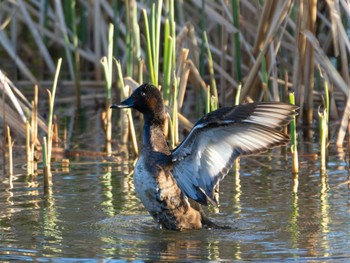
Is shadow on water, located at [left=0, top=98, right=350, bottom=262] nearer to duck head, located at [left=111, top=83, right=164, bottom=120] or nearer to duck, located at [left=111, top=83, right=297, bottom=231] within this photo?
duck, located at [left=111, top=83, right=297, bottom=231]

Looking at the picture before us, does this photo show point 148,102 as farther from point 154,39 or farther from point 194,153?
point 154,39

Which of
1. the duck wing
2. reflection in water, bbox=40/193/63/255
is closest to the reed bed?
reflection in water, bbox=40/193/63/255

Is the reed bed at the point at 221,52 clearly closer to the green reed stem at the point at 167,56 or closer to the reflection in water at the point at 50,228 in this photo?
the green reed stem at the point at 167,56

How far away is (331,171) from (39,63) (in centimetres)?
569

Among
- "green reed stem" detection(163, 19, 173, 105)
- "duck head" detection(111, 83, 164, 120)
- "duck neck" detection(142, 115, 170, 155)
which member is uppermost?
"green reed stem" detection(163, 19, 173, 105)

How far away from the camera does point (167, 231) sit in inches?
208

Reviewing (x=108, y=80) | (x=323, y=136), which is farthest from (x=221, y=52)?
(x=323, y=136)

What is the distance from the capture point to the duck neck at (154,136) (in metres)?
5.36

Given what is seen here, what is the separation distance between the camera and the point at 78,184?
639 cm

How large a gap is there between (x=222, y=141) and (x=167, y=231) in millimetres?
665

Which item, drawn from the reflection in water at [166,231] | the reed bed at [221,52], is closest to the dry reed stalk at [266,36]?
the reed bed at [221,52]

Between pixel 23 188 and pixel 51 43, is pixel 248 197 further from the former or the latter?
pixel 51 43

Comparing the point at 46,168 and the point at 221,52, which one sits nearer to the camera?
the point at 46,168

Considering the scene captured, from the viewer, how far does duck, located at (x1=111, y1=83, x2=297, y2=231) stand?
16.0 feet
